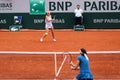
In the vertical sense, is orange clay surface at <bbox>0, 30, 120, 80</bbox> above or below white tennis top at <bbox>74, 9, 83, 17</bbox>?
below

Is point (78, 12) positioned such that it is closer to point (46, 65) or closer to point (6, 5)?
point (6, 5)

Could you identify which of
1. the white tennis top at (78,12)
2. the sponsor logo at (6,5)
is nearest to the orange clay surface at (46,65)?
the white tennis top at (78,12)

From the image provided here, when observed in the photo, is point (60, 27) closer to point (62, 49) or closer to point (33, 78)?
point (62, 49)

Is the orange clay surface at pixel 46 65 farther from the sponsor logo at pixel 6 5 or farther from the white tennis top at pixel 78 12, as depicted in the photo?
the sponsor logo at pixel 6 5

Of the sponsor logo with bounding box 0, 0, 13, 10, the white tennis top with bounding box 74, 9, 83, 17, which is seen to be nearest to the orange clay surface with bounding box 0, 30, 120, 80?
the white tennis top with bounding box 74, 9, 83, 17

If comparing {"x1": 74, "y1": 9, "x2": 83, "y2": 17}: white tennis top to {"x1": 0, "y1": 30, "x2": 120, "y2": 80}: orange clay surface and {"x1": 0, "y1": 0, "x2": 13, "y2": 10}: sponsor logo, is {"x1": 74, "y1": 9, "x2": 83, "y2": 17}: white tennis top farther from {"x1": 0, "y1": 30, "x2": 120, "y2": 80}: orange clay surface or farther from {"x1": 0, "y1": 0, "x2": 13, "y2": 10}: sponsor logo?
{"x1": 0, "y1": 30, "x2": 120, "y2": 80}: orange clay surface

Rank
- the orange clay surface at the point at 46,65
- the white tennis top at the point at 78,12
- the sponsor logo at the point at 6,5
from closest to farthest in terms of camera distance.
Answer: the orange clay surface at the point at 46,65, the white tennis top at the point at 78,12, the sponsor logo at the point at 6,5

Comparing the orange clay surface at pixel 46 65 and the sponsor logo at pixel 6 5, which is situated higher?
the sponsor logo at pixel 6 5

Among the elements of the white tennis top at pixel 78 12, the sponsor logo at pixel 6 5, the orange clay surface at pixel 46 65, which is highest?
the sponsor logo at pixel 6 5

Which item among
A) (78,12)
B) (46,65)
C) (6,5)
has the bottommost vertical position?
(46,65)

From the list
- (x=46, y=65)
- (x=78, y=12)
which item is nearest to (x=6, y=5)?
(x=78, y=12)

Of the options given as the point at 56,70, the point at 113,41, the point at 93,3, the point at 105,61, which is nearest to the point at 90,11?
the point at 93,3

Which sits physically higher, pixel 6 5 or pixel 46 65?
pixel 6 5

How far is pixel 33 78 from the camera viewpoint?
51.0 feet
